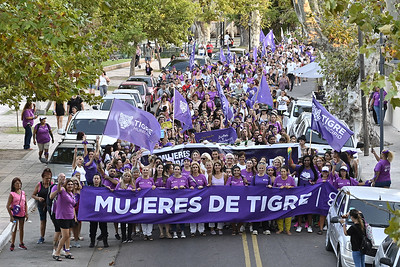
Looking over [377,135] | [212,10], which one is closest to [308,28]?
[377,135]

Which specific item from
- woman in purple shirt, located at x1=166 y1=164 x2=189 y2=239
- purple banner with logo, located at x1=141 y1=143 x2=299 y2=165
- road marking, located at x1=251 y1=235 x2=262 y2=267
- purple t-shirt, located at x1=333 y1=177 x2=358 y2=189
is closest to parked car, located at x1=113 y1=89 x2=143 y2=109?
purple banner with logo, located at x1=141 y1=143 x2=299 y2=165

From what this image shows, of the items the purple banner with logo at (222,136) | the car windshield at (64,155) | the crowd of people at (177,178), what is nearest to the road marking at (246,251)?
the crowd of people at (177,178)

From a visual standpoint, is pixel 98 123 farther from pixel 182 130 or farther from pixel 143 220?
pixel 143 220

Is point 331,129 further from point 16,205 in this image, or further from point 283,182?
point 16,205

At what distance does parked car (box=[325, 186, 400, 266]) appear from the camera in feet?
42.1

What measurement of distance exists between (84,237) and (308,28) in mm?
12878

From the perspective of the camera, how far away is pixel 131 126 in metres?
17.5

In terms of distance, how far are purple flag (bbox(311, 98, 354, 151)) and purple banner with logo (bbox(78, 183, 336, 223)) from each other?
2040 mm

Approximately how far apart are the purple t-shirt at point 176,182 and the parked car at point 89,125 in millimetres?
7495

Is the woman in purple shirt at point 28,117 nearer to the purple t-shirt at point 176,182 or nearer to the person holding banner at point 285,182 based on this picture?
the purple t-shirt at point 176,182

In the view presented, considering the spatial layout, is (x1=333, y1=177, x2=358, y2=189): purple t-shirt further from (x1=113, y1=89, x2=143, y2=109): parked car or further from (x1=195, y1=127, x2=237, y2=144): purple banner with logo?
(x1=113, y1=89, x2=143, y2=109): parked car

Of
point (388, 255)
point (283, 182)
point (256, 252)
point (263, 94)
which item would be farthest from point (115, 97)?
point (388, 255)

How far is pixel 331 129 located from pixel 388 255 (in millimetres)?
7511

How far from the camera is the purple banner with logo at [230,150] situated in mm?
18906
